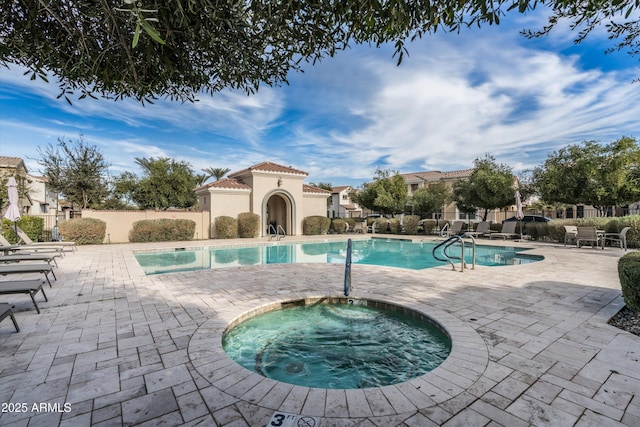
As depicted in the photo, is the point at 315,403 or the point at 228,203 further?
the point at 228,203

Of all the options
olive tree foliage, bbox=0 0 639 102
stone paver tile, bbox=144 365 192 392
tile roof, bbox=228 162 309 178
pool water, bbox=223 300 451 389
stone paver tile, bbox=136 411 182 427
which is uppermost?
tile roof, bbox=228 162 309 178

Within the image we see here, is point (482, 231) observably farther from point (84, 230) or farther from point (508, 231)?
point (84, 230)

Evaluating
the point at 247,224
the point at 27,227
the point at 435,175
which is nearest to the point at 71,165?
the point at 27,227

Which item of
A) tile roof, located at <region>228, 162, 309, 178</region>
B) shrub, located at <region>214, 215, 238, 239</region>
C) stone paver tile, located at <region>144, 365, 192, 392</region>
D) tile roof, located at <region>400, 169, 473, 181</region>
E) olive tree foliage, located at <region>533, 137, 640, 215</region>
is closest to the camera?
stone paver tile, located at <region>144, 365, 192, 392</region>

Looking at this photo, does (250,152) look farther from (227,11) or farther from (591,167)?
(227,11)

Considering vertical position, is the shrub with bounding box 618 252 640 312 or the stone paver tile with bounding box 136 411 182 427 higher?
the shrub with bounding box 618 252 640 312

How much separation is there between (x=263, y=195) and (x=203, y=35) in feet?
63.6

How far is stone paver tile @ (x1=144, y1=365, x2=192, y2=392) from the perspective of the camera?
9.14 ft

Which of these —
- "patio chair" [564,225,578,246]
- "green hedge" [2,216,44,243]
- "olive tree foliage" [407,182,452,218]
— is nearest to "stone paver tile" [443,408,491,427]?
"patio chair" [564,225,578,246]

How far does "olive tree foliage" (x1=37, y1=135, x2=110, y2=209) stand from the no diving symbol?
25.7 m

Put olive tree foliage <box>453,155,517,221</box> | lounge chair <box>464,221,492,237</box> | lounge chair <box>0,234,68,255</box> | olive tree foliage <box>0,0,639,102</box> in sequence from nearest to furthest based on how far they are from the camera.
Answer: olive tree foliage <box>0,0,639,102</box> < lounge chair <box>0,234,68,255</box> < lounge chair <box>464,221,492,237</box> < olive tree foliage <box>453,155,517,221</box>

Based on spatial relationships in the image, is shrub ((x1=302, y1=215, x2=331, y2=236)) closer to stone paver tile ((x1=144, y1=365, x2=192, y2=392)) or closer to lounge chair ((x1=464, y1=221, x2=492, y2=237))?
lounge chair ((x1=464, y1=221, x2=492, y2=237))

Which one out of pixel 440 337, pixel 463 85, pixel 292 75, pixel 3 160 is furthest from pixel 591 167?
pixel 3 160

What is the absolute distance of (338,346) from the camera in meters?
4.29
